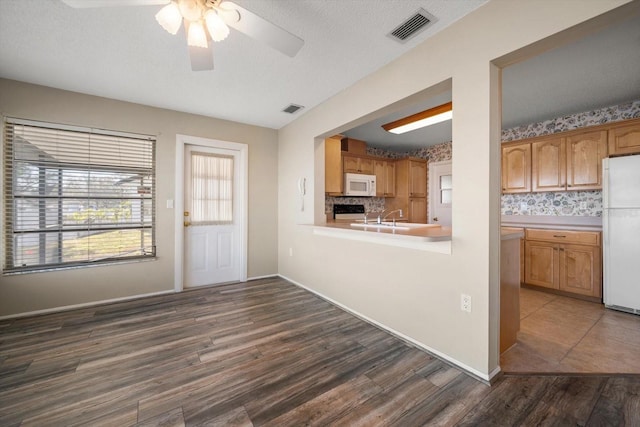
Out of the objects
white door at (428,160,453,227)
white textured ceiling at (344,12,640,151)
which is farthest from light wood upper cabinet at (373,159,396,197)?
white textured ceiling at (344,12,640,151)

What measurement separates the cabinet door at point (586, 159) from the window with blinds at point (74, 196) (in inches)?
224

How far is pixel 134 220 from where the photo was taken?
3.42 meters

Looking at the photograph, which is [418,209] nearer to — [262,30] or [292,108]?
[292,108]

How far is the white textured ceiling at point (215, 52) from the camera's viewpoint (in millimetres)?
1798

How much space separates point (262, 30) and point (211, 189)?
9.35ft

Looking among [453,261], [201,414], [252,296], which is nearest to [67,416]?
[201,414]

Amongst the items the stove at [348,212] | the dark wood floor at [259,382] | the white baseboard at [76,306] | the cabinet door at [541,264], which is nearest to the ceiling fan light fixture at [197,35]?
the dark wood floor at [259,382]

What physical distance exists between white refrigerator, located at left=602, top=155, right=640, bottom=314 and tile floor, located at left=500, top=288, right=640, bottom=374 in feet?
0.72

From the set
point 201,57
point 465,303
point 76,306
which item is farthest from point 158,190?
point 465,303

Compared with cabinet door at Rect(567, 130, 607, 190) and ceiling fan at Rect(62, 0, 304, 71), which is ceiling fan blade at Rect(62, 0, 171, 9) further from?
cabinet door at Rect(567, 130, 607, 190)

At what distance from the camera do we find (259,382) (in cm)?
176

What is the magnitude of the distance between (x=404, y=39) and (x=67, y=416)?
336cm

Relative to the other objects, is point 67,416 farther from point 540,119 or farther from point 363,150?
point 540,119

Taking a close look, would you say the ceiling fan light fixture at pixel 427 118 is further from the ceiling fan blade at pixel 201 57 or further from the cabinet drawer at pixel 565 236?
the ceiling fan blade at pixel 201 57
